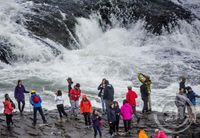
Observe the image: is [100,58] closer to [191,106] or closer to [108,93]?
[108,93]

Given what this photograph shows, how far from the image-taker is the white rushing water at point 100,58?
1018 inches

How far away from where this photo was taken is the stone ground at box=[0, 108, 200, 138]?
16625 millimetres

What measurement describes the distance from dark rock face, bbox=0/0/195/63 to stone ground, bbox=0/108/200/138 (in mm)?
13317

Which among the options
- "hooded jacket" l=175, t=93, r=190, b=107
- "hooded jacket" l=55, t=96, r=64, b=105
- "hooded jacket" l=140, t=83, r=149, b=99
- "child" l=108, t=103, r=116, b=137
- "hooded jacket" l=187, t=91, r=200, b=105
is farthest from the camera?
"hooded jacket" l=140, t=83, r=149, b=99

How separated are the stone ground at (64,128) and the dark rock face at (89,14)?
13.3m

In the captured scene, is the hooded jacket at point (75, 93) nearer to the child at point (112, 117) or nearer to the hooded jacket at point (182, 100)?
the child at point (112, 117)

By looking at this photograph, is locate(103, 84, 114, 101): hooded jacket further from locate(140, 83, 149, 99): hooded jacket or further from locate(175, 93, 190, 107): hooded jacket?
locate(175, 93, 190, 107): hooded jacket

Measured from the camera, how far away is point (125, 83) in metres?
26.8

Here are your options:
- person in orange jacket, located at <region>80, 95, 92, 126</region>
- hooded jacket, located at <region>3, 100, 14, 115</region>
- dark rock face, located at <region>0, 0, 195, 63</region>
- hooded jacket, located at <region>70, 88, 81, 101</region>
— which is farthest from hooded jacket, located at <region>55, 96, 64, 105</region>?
dark rock face, located at <region>0, 0, 195, 63</region>

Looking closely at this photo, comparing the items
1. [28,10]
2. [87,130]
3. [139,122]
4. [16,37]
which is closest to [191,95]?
[139,122]

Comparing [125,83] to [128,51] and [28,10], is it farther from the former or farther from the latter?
[28,10]

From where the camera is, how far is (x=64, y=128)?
1741 centimetres

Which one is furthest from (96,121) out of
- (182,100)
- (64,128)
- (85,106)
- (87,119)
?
(182,100)

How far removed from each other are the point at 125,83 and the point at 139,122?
8.57m
